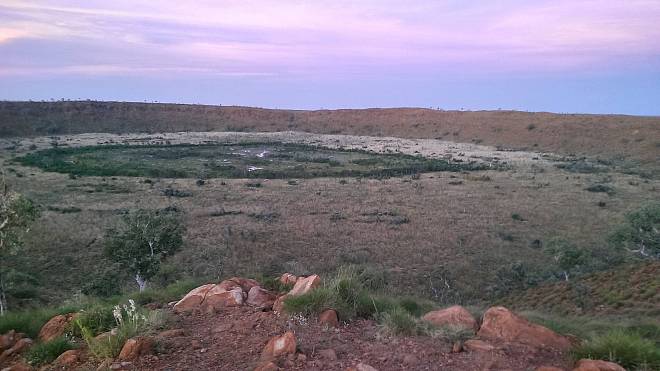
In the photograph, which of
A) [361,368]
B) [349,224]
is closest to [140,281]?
[361,368]

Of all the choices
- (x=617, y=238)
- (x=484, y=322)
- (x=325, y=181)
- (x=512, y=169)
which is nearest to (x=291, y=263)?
(x=617, y=238)

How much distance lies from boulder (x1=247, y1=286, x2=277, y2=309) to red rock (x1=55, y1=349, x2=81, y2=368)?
1942 millimetres

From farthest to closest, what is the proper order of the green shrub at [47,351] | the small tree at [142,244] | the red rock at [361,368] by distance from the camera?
the small tree at [142,244]
the green shrub at [47,351]
the red rock at [361,368]

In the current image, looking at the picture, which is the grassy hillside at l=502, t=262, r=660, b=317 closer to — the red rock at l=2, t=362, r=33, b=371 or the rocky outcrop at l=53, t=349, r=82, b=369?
the rocky outcrop at l=53, t=349, r=82, b=369

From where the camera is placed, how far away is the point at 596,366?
4566 mm

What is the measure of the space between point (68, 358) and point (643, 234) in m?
15.9

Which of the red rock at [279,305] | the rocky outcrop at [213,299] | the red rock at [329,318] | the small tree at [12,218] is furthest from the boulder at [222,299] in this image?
the small tree at [12,218]

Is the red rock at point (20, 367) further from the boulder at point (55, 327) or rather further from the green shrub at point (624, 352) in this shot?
the green shrub at point (624, 352)

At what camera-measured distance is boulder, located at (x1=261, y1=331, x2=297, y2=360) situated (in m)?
4.96

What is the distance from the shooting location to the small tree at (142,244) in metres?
13.1

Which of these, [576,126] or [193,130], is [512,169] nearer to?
[576,126]

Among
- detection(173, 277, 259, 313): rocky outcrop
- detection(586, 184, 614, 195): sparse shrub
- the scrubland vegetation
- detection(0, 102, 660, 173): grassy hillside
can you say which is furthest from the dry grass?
detection(0, 102, 660, 173): grassy hillside

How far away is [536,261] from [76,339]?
51.5 feet

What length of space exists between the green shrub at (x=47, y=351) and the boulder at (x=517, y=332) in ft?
14.1
